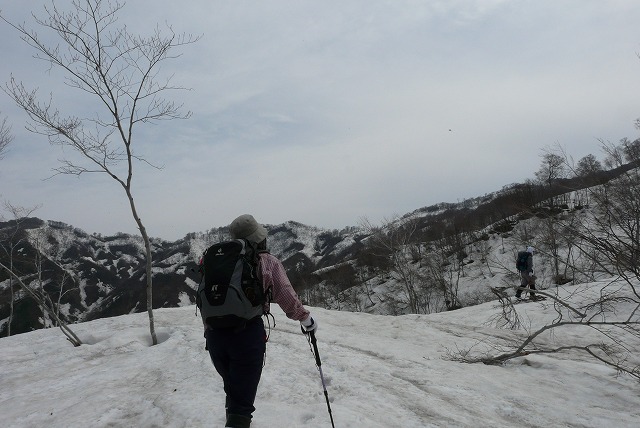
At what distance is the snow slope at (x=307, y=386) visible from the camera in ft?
15.1

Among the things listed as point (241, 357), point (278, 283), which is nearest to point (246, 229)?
point (278, 283)

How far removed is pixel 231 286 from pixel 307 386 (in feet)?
10.2

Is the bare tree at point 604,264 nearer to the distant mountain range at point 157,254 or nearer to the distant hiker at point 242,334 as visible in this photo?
the distant mountain range at point 157,254

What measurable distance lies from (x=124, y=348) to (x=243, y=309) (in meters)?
6.10

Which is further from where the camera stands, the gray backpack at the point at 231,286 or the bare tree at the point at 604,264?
the bare tree at the point at 604,264

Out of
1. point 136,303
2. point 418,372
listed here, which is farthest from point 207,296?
point 136,303

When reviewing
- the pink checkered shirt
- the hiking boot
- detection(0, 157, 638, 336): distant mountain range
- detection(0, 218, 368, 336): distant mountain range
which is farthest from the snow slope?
detection(0, 218, 368, 336): distant mountain range

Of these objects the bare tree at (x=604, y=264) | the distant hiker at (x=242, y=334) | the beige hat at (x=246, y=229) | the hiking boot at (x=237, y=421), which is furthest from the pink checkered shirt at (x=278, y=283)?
the bare tree at (x=604, y=264)

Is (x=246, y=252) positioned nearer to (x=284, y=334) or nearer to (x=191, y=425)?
(x=191, y=425)

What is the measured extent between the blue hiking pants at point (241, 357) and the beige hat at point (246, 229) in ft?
2.48

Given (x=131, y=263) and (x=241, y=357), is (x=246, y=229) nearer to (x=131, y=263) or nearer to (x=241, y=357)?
(x=241, y=357)

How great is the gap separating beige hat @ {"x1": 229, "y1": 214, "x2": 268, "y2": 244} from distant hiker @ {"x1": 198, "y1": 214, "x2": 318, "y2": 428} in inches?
3.8

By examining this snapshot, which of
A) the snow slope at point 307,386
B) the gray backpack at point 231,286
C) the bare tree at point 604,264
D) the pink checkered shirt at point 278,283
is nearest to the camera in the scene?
the gray backpack at point 231,286

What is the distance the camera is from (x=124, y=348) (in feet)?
25.8
